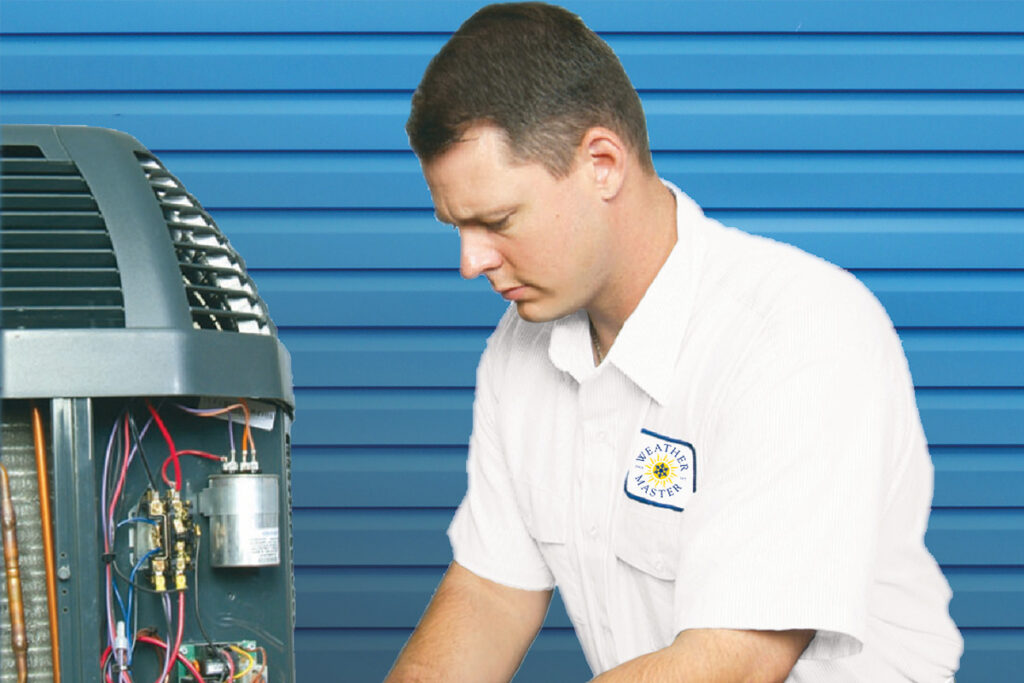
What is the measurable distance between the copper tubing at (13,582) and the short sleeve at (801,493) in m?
0.96

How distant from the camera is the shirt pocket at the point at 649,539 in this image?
6.68ft

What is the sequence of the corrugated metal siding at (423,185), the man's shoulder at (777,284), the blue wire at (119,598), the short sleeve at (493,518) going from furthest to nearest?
the corrugated metal siding at (423,185) → the short sleeve at (493,518) → the blue wire at (119,598) → the man's shoulder at (777,284)

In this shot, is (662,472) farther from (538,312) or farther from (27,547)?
(27,547)

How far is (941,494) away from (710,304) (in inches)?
70.4

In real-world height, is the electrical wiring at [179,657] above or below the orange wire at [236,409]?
below

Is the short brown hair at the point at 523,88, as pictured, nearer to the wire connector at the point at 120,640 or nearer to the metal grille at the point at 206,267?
the metal grille at the point at 206,267

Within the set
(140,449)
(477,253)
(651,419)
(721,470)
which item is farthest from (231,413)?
(721,470)

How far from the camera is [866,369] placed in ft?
5.97

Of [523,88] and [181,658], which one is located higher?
[523,88]

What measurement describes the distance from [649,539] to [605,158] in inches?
22.4

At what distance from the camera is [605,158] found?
2031 mm

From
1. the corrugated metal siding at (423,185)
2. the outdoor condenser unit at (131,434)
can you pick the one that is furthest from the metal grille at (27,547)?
the corrugated metal siding at (423,185)

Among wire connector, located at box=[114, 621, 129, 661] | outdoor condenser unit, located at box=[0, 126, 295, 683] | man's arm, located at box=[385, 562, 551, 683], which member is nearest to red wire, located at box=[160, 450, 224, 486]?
outdoor condenser unit, located at box=[0, 126, 295, 683]

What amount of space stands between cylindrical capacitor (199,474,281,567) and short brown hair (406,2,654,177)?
1.88 ft
